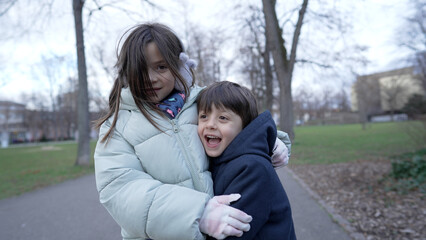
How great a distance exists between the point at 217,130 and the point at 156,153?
0.36 metres

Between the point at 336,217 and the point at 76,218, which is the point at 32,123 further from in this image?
the point at 336,217

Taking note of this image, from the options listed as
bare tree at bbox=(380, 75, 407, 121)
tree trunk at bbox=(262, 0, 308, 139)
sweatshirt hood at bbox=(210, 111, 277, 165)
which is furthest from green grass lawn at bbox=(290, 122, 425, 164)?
bare tree at bbox=(380, 75, 407, 121)

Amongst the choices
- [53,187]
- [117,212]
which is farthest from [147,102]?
[53,187]

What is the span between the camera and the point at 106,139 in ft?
4.60

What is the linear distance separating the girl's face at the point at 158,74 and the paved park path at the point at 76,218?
2.05 m

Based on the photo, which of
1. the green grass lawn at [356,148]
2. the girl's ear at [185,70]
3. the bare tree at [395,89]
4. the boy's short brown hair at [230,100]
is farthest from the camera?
the bare tree at [395,89]

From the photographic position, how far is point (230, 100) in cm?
154

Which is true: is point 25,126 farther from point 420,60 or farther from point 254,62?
point 420,60

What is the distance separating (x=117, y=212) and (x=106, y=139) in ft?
1.22

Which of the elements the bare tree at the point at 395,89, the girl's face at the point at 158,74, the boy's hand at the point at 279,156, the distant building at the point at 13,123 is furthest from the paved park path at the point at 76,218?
the distant building at the point at 13,123

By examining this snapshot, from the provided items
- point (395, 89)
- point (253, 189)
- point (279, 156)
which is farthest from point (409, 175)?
point (395, 89)

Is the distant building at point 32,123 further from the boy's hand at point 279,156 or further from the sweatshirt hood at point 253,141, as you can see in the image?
the sweatshirt hood at point 253,141

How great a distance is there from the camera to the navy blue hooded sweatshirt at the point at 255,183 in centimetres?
129

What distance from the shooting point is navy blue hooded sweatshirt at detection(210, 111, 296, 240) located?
4.22 ft
